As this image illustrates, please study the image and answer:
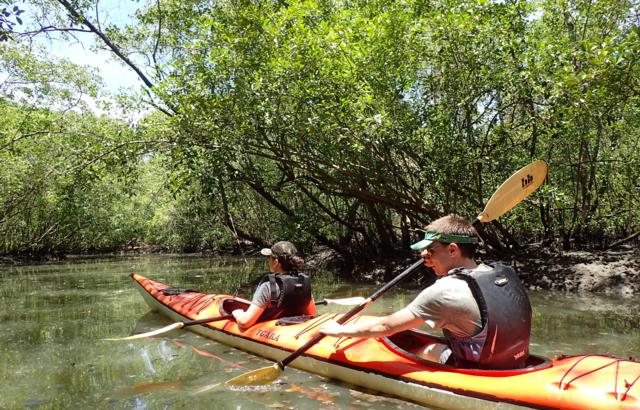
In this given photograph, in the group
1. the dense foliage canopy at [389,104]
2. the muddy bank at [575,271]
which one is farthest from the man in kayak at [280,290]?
the muddy bank at [575,271]

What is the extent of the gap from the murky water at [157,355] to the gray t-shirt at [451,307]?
72 cm

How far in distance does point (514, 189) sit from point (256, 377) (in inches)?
105

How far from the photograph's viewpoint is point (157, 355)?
15.3 ft

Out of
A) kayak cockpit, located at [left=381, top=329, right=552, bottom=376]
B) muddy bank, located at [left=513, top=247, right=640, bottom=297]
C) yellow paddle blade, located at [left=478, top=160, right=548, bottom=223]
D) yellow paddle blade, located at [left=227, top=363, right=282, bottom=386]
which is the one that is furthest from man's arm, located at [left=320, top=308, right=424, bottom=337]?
muddy bank, located at [left=513, top=247, right=640, bottom=297]

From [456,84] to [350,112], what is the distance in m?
1.84

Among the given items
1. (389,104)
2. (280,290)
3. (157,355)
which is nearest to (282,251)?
(280,290)

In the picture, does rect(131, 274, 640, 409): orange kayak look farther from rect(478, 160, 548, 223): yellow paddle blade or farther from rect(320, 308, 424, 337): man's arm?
rect(478, 160, 548, 223): yellow paddle blade

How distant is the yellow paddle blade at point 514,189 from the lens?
426 cm

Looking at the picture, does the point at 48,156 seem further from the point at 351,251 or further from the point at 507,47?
the point at 507,47

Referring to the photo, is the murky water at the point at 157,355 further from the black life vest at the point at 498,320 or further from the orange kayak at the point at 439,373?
the black life vest at the point at 498,320

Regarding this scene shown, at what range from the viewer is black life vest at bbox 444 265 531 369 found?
264cm

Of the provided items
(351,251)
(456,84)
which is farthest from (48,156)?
(456,84)

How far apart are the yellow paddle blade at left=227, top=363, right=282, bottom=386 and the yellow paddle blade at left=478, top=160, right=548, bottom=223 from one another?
7.11ft

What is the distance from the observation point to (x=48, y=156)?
1584 centimetres
